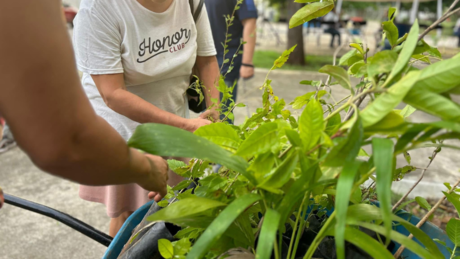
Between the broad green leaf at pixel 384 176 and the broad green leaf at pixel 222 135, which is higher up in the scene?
the broad green leaf at pixel 384 176

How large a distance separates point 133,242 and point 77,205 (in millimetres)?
1912

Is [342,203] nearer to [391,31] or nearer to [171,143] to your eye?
[171,143]

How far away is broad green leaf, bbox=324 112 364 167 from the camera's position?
51 centimetres

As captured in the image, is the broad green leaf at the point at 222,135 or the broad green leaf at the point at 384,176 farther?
the broad green leaf at the point at 222,135

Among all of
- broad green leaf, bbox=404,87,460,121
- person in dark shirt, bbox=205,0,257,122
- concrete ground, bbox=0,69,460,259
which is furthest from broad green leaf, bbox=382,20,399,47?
person in dark shirt, bbox=205,0,257,122

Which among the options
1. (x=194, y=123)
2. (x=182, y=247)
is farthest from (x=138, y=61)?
(x=182, y=247)

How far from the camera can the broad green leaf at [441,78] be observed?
521mm

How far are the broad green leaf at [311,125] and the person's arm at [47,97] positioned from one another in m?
0.32

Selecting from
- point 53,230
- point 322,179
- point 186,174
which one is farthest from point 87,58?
point 53,230

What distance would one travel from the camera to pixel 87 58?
1.21m

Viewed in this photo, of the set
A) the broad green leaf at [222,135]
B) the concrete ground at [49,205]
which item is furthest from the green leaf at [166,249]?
the concrete ground at [49,205]

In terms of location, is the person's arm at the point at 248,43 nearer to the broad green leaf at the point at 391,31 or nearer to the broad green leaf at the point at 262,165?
the broad green leaf at the point at 391,31

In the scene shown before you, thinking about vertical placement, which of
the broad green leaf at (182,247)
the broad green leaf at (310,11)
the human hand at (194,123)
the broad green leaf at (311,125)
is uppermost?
the broad green leaf at (310,11)

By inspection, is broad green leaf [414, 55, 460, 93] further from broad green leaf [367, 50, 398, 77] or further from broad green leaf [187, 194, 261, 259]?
broad green leaf [187, 194, 261, 259]
